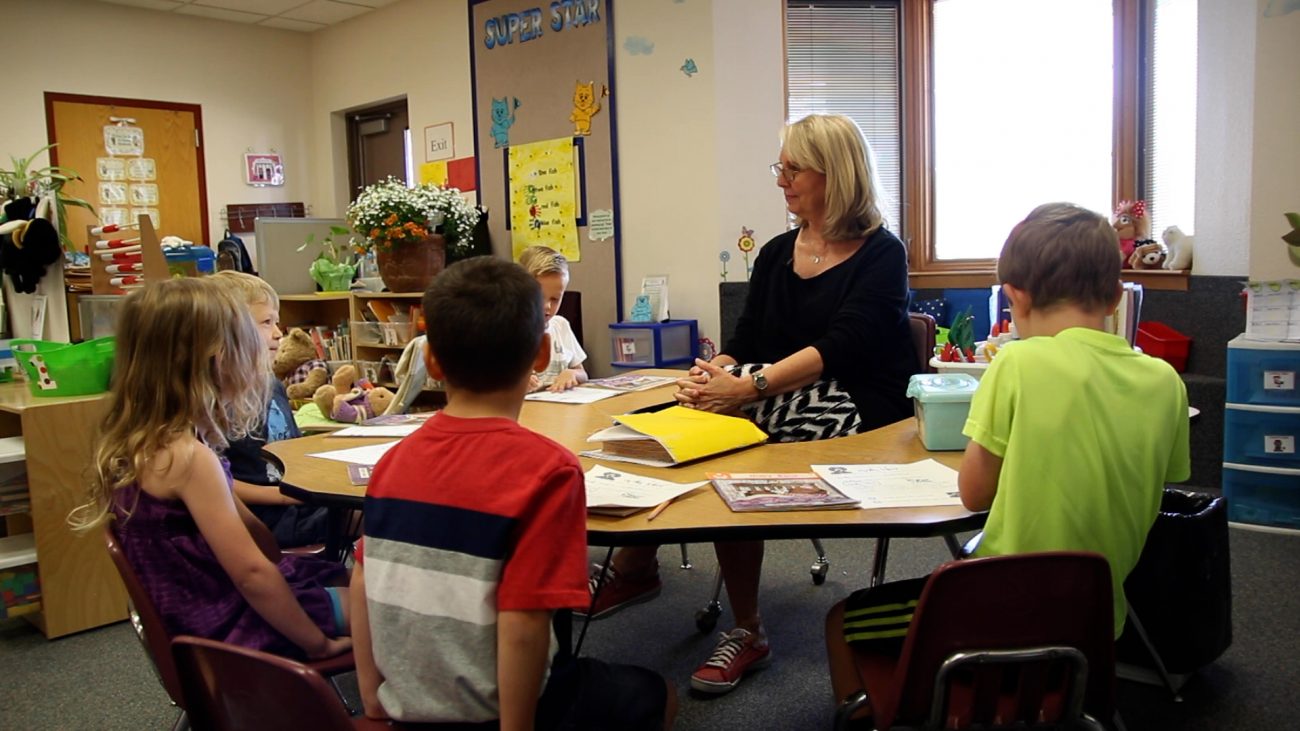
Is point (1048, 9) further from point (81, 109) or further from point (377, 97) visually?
point (81, 109)

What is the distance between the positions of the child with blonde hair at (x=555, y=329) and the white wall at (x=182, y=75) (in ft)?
12.5

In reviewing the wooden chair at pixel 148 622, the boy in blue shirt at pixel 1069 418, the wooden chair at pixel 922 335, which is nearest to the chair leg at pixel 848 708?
the boy in blue shirt at pixel 1069 418

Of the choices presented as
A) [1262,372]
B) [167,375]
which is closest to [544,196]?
[1262,372]

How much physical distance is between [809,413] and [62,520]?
2.18 meters

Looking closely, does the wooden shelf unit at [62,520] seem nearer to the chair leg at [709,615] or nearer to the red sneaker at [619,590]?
the red sneaker at [619,590]

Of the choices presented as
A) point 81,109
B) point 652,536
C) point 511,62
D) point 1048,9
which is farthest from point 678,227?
point 81,109

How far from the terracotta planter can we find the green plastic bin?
2.01 meters

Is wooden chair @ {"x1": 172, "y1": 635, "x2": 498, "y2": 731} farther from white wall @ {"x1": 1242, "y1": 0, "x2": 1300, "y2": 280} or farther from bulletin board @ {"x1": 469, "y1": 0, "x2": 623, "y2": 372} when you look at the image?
bulletin board @ {"x1": 469, "y1": 0, "x2": 623, "y2": 372}

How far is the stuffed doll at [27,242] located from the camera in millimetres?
3283

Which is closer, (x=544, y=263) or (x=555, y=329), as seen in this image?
(x=544, y=263)

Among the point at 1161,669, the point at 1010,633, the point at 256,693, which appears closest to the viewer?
the point at 256,693

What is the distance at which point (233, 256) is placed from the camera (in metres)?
5.81

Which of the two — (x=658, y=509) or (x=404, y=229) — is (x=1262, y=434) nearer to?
(x=658, y=509)

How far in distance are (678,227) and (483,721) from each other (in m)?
3.55
